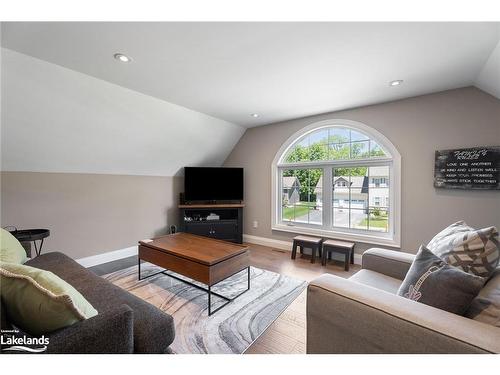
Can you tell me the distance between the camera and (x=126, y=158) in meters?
3.29

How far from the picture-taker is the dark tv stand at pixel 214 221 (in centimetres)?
400

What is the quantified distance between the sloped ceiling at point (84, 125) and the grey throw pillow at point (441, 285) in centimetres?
312

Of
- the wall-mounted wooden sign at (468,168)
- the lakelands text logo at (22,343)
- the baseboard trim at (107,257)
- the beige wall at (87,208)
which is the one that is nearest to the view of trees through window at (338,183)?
the wall-mounted wooden sign at (468,168)

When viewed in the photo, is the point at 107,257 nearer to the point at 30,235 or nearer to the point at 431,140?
the point at 30,235

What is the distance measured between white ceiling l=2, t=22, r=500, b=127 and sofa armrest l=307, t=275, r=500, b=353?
1704mm

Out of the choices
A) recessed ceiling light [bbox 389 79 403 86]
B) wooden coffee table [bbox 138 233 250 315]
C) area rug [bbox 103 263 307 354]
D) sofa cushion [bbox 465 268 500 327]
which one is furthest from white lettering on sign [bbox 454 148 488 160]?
wooden coffee table [bbox 138 233 250 315]

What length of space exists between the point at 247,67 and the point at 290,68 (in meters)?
0.41

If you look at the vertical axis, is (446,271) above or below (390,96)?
below

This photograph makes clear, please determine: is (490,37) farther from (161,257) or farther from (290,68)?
(161,257)

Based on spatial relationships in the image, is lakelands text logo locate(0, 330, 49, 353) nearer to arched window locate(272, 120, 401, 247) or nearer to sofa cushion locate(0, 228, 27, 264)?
sofa cushion locate(0, 228, 27, 264)

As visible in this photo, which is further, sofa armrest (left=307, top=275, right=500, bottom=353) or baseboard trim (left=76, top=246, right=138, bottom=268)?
baseboard trim (left=76, top=246, right=138, bottom=268)

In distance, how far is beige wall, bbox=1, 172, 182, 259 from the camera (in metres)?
2.57

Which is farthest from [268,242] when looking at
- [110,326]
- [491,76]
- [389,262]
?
[491,76]
